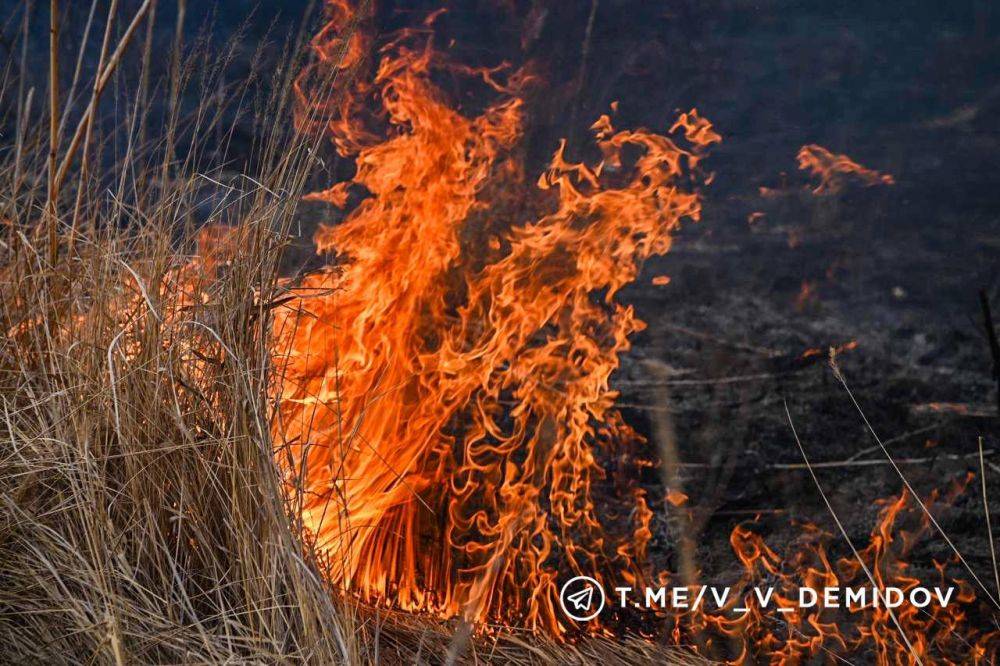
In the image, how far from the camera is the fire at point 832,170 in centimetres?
285

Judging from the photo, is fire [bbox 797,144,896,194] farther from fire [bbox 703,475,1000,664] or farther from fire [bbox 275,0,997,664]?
fire [bbox 703,475,1000,664]

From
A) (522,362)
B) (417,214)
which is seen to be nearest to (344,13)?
(417,214)

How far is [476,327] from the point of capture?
2439 mm

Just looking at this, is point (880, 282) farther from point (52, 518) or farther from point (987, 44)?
point (52, 518)

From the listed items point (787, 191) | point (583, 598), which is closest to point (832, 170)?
point (787, 191)

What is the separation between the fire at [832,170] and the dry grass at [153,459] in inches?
80.2

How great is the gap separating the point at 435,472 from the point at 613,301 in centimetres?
87

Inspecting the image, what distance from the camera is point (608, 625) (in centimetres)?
220

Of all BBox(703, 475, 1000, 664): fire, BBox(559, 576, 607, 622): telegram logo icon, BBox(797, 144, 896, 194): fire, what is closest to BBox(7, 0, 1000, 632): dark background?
BBox(797, 144, 896, 194): fire

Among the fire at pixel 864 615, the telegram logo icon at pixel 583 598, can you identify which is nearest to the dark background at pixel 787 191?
the fire at pixel 864 615

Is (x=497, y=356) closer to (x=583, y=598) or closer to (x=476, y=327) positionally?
(x=476, y=327)

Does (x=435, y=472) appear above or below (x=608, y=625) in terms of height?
above

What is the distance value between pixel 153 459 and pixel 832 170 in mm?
2417

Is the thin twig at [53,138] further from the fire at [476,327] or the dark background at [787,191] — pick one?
the dark background at [787,191]
